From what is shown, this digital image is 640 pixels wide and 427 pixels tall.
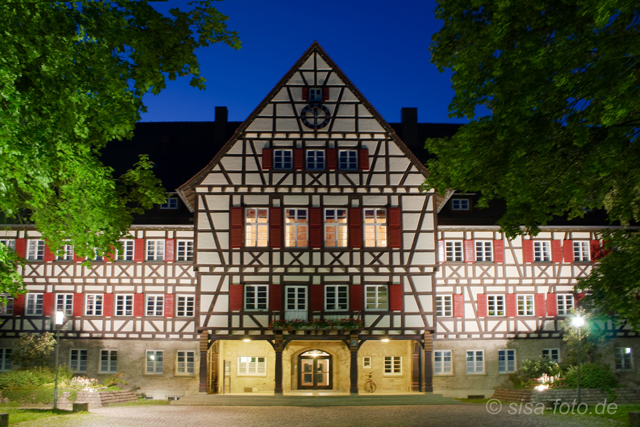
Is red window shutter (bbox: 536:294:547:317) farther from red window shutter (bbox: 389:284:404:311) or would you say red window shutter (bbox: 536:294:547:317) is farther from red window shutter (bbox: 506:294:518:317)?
red window shutter (bbox: 389:284:404:311)

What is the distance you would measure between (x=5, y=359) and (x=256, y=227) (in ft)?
42.7

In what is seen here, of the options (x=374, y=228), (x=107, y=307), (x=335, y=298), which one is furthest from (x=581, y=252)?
(x=107, y=307)

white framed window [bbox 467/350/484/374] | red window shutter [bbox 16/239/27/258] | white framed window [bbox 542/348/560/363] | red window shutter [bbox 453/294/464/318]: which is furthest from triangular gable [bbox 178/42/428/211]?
white framed window [bbox 542/348/560/363]

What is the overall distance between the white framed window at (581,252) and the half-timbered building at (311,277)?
0.07 meters

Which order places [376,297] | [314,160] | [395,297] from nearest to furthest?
1. [395,297]
2. [376,297]
3. [314,160]

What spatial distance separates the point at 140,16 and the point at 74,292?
59.1ft

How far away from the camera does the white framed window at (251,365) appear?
25.3 metres

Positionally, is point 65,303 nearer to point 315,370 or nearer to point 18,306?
point 18,306

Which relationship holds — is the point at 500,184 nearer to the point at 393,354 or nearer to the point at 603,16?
the point at 603,16

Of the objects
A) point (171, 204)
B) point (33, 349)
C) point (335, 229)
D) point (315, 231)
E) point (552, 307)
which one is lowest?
point (33, 349)

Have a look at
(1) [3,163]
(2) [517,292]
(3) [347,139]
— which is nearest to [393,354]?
(2) [517,292]

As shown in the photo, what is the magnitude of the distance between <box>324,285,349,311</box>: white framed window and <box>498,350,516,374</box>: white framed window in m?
7.99

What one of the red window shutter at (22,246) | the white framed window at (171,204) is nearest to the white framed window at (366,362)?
the white framed window at (171,204)

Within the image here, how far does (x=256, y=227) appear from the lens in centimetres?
2366
